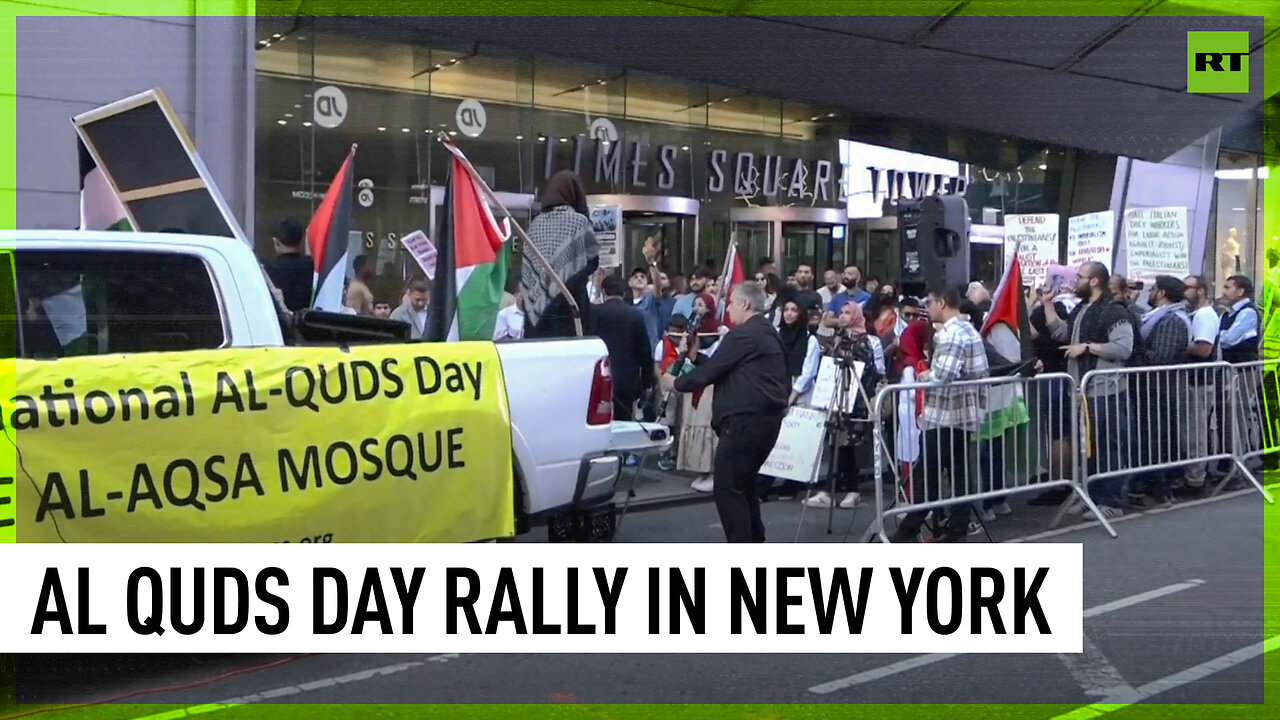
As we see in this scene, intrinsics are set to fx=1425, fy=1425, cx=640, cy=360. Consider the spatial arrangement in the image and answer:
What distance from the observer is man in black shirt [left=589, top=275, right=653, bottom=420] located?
11.0 metres

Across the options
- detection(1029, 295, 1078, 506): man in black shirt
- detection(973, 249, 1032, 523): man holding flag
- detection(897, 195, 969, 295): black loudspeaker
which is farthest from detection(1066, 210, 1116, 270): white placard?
detection(1029, 295, 1078, 506): man in black shirt

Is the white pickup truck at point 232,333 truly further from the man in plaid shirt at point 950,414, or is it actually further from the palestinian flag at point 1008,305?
the palestinian flag at point 1008,305

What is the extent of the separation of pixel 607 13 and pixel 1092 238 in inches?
219

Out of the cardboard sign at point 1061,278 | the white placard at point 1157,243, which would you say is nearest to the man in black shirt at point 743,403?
the cardboard sign at point 1061,278

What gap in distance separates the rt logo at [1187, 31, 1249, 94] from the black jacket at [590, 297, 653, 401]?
999 cm

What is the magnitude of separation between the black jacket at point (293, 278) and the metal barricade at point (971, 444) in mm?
3960

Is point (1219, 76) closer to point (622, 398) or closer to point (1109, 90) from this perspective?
point (1109, 90)

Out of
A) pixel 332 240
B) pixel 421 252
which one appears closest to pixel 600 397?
pixel 332 240

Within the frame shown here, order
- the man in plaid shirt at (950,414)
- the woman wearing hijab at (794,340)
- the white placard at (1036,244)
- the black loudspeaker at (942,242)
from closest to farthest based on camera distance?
the man in plaid shirt at (950,414) < the woman wearing hijab at (794,340) < the black loudspeaker at (942,242) < the white placard at (1036,244)

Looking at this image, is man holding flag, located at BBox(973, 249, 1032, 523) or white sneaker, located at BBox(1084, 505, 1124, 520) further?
white sneaker, located at BBox(1084, 505, 1124, 520)

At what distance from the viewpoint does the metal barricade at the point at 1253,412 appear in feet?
37.1

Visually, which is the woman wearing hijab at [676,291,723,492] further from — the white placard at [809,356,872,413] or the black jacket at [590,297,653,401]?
the white placard at [809,356,872,413]

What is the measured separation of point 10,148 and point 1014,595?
30.2ft
